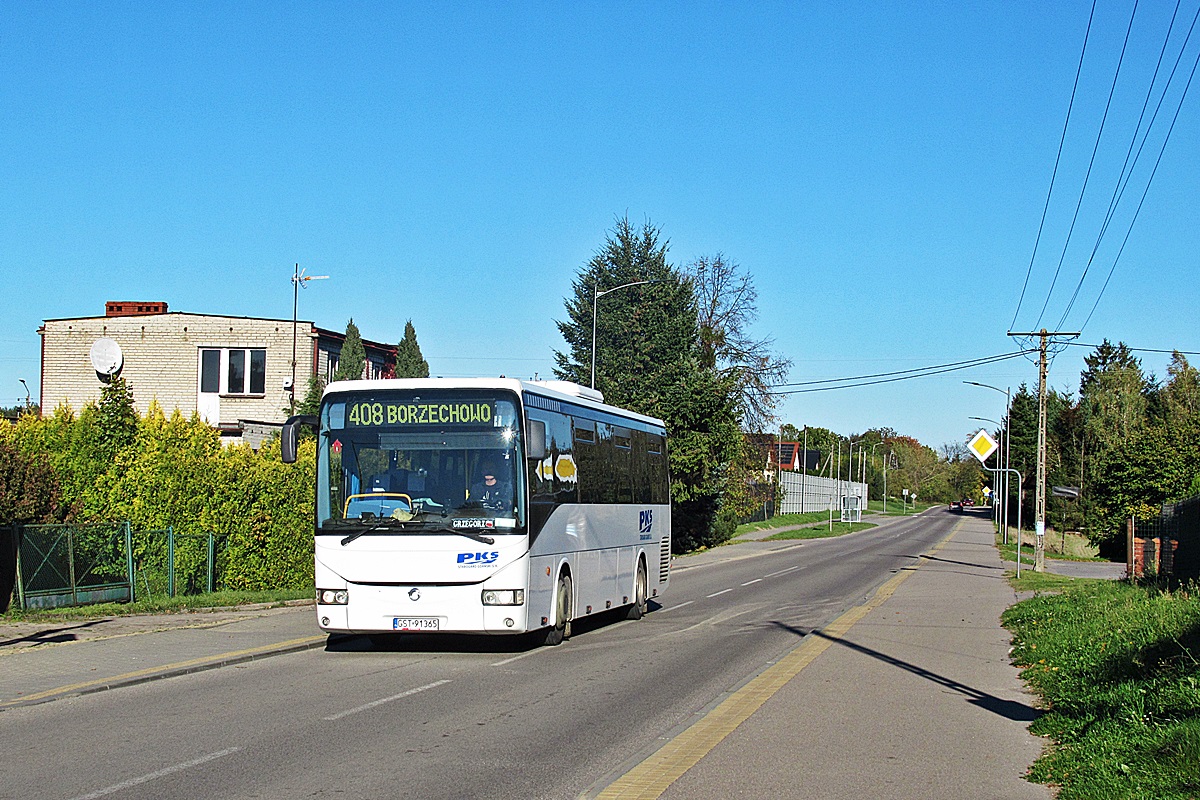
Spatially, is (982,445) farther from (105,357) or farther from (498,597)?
(105,357)

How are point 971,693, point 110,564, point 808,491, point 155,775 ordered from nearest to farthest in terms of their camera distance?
point 155,775, point 971,693, point 110,564, point 808,491

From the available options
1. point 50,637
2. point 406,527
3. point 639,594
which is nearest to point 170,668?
point 406,527

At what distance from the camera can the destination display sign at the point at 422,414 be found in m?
14.7

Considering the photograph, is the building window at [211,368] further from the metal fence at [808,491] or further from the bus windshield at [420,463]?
the metal fence at [808,491]

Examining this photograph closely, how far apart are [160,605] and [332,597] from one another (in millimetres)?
6148

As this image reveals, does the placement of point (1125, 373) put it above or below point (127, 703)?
above

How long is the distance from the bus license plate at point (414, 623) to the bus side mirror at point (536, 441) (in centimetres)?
229

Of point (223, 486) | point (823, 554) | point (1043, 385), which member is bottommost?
point (823, 554)

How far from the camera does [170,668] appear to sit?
42.4 feet

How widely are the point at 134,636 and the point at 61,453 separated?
25.0ft

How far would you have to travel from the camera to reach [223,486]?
73.3ft

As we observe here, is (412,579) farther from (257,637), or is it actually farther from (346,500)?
(257,637)

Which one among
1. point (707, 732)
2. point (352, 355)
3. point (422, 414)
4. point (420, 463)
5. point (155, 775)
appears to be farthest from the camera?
point (352, 355)

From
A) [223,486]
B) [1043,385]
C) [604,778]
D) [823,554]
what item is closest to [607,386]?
[823,554]
